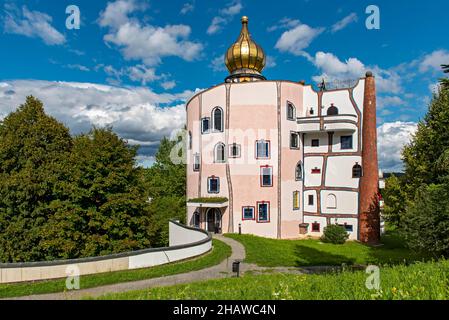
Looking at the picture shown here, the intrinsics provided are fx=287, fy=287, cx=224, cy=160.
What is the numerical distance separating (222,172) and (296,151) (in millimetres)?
7027

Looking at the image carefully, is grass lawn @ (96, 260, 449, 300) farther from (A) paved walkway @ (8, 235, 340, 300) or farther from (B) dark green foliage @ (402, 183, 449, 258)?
(B) dark green foliage @ (402, 183, 449, 258)

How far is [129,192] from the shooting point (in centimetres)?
1728

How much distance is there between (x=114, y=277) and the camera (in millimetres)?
11430

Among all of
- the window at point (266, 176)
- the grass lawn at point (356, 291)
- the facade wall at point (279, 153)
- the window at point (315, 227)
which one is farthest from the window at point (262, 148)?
the grass lawn at point (356, 291)

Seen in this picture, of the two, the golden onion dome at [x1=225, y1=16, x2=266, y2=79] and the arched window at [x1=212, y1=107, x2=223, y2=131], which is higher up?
the golden onion dome at [x1=225, y1=16, x2=266, y2=79]

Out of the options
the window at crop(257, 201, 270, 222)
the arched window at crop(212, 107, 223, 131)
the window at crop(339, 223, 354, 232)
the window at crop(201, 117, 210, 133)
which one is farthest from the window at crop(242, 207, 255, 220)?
the window at crop(339, 223, 354, 232)

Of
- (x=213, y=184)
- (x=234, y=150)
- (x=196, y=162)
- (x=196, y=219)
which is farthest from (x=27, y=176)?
(x=234, y=150)

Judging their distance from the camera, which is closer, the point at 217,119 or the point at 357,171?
the point at 357,171

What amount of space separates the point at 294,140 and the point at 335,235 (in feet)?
28.9

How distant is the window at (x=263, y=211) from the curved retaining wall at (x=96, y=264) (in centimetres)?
879

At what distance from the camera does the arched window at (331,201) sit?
25.6 m

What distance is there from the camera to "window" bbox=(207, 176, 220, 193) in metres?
25.2

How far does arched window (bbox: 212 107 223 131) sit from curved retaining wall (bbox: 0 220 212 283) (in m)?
11.8

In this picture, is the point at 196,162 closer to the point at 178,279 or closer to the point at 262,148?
the point at 262,148
